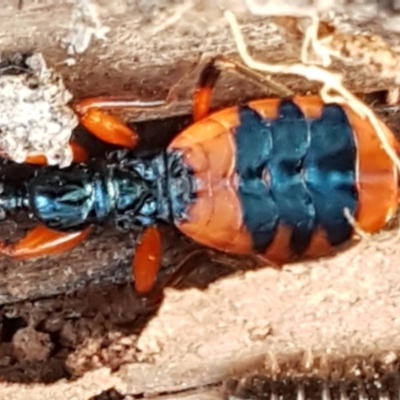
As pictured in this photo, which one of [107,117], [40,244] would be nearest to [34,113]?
[107,117]

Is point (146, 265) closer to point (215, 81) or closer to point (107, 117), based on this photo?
point (107, 117)

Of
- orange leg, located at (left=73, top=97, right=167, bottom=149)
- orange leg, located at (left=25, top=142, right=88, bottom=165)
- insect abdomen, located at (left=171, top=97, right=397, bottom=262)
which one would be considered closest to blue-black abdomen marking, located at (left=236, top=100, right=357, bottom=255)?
insect abdomen, located at (left=171, top=97, right=397, bottom=262)

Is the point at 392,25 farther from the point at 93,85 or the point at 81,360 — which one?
the point at 81,360

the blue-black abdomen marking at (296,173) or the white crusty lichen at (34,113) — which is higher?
the white crusty lichen at (34,113)

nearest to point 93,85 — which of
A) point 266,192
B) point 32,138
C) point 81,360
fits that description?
point 32,138

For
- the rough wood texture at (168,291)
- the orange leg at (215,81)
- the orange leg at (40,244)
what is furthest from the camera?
the orange leg at (40,244)

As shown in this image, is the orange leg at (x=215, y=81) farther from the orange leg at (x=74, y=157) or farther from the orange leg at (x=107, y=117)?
the orange leg at (x=74, y=157)

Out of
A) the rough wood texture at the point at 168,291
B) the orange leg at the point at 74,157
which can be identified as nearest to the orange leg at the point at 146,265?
the rough wood texture at the point at 168,291
